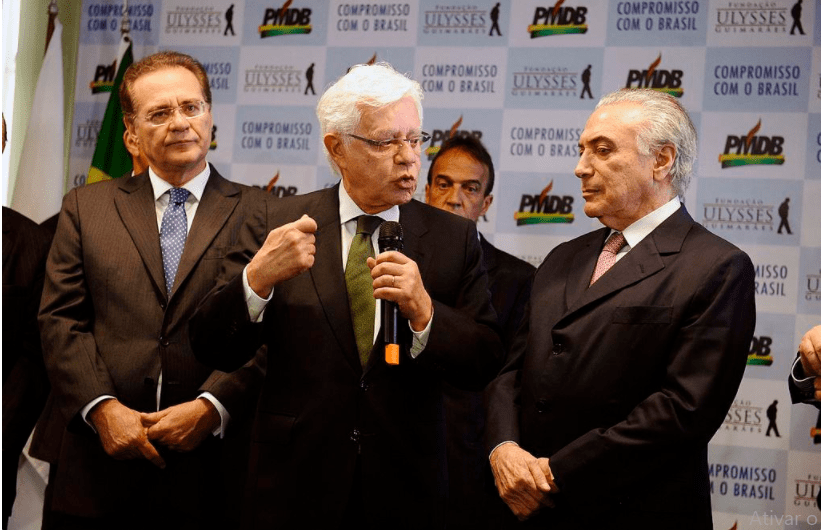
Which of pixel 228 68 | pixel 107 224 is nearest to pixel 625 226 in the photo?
pixel 107 224

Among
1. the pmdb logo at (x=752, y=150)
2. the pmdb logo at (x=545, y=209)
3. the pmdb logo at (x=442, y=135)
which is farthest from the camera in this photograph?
the pmdb logo at (x=442, y=135)

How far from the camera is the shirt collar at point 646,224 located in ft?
8.70

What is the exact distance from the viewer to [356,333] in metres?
2.52

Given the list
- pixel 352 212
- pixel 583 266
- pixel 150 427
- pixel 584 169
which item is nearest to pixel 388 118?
pixel 352 212

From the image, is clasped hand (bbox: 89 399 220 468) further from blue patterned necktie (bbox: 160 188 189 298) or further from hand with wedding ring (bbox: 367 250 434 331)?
hand with wedding ring (bbox: 367 250 434 331)

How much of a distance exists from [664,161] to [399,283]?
917 millimetres

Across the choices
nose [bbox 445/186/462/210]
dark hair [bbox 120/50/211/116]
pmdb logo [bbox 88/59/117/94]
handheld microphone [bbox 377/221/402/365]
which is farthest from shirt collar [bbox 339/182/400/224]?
pmdb logo [bbox 88/59/117/94]

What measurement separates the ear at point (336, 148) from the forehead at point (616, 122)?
709mm

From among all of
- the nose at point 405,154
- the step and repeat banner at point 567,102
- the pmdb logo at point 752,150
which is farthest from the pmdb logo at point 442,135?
the nose at point 405,154

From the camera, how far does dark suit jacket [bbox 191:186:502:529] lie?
2439 mm

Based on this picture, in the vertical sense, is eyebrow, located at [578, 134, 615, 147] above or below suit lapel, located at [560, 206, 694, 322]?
above

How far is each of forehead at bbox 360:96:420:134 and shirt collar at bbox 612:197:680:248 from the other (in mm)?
691

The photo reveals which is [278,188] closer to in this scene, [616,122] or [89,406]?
[89,406]

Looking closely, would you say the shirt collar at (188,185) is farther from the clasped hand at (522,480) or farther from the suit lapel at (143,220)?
the clasped hand at (522,480)
